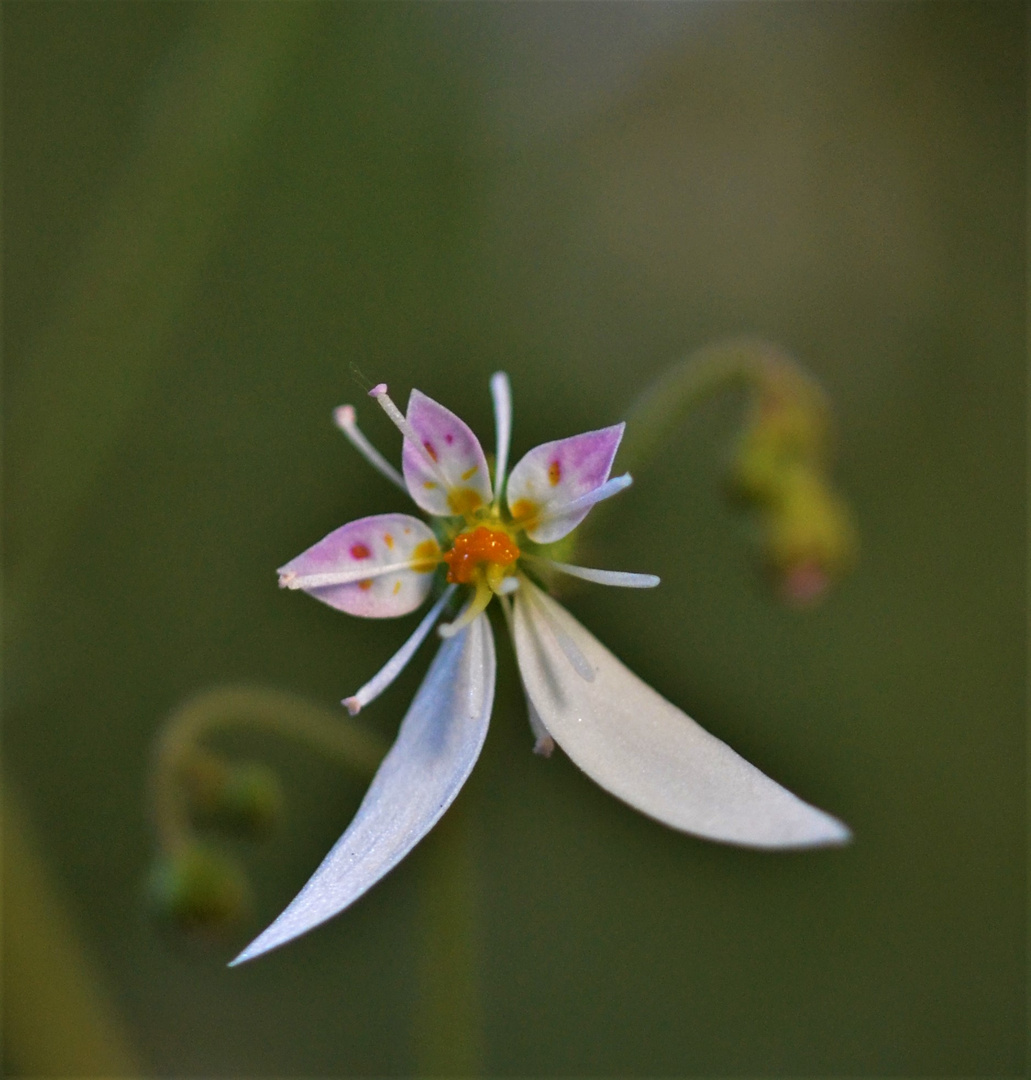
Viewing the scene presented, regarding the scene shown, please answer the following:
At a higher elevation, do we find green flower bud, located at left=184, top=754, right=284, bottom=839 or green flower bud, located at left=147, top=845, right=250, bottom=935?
green flower bud, located at left=184, top=754, right=284, bottom=839

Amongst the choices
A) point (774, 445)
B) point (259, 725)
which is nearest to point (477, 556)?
point (259, 725)

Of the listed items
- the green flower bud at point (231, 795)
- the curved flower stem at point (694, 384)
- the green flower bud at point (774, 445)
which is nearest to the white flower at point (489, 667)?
the curved flower stem at point (694, 384)

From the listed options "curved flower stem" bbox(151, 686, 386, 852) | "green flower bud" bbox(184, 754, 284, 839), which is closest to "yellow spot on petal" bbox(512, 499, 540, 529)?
"curved flower stem" bbox(151, 686, 386, 852)

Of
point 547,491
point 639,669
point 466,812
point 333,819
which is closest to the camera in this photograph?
point 547,491

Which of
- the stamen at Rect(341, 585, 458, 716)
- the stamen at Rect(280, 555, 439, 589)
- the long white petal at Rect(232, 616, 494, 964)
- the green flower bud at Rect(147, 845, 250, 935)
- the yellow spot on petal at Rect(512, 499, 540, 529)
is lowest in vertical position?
the green flower bud at Rect(147, 845, 250, 935)

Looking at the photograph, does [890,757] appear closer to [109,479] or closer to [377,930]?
[377,930]

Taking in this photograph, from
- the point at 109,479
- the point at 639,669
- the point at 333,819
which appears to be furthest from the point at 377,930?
the point at 109,479

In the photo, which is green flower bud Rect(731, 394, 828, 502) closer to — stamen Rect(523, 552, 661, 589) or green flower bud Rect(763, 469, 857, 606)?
green flower bud Rect(763, 469, 857, 606)
